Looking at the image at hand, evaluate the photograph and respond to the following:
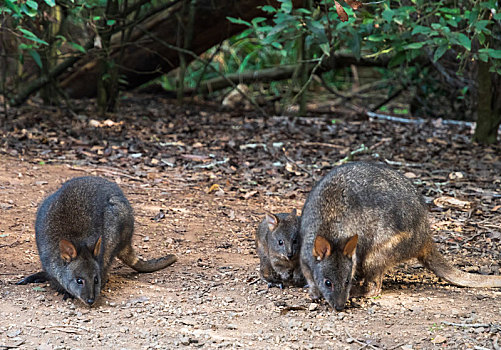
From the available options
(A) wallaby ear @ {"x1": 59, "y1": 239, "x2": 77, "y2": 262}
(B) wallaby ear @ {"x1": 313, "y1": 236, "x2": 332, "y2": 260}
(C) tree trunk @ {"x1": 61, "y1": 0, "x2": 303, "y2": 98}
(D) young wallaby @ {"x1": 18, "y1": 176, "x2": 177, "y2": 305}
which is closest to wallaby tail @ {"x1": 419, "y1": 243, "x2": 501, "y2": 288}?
(B) wallaby ear @ {"x1": 313, "y1": 236, "x2": 332, "y2": 260}

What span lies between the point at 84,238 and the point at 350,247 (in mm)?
1874

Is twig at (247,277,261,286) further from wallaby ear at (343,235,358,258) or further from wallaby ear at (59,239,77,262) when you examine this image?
wallaby ear at (59,239,77,262)

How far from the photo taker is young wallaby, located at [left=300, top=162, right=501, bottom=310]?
406 centimetres

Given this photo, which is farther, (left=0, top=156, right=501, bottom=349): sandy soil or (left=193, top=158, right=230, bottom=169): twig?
(left=193, top=158, right=230, bottom=169): twig

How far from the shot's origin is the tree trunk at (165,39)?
921 cm

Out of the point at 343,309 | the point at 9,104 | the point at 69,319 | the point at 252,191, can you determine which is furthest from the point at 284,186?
the point at 9,104

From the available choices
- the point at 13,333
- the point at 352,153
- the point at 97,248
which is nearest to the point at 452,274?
the point at 97,248

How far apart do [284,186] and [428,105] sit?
5.28 metres

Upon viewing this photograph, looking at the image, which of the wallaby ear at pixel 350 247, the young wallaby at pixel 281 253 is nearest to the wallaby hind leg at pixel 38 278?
the young wallaby at pixel 281 253

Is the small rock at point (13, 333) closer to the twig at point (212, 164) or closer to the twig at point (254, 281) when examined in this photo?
the twig at point (254, 281)

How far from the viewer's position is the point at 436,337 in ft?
11.3

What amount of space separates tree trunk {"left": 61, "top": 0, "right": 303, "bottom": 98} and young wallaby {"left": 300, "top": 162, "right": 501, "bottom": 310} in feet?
17.2

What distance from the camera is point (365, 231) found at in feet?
13.8

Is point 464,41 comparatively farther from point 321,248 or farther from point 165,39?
point 165,39
